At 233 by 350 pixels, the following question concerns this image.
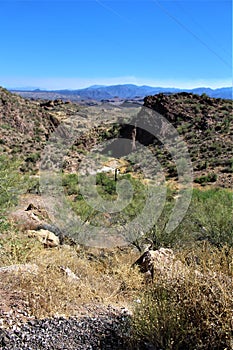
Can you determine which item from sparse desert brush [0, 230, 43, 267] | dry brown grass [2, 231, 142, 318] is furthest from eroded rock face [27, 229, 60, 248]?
sparse desert brush [0, 230, 43, 267]

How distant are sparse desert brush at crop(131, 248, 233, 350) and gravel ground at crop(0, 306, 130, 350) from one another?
359mm

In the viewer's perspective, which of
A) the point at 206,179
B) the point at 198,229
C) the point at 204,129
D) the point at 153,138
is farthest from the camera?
the point at 153,138

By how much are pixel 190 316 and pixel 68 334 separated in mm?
1494

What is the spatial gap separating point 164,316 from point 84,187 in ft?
59.8

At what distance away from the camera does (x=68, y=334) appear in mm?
4648

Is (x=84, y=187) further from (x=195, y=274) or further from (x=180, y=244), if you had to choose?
(x=195, y=274)

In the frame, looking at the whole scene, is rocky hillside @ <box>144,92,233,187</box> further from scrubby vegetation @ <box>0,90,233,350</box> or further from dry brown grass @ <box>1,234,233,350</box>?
dry brown grass @ <box>1,234,233,350</box>

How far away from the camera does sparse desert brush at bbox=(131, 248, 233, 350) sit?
396 centimetres

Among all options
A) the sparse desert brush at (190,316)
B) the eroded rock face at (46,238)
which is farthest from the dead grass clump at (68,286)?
the eroded rock face at (46,238)

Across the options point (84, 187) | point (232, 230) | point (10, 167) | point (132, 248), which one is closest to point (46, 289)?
point (10, 167)

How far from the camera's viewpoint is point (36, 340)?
4441mm

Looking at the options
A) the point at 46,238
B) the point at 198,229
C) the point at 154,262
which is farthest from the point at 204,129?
the point at 154,262

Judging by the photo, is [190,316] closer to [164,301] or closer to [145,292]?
[164,301]

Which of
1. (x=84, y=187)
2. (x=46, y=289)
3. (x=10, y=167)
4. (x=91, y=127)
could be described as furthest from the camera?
(x=91, y=127)
